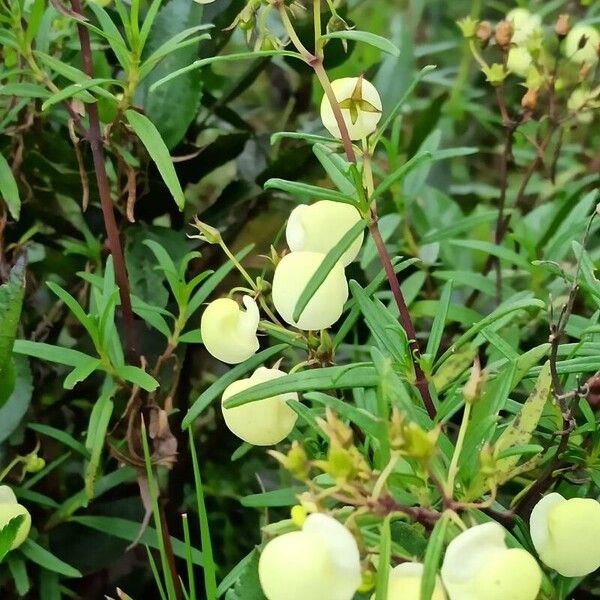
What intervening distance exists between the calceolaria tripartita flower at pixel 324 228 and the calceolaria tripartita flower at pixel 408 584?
0.13 metres

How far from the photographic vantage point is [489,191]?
0.78m

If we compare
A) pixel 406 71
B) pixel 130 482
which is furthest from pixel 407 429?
pixel 406 71

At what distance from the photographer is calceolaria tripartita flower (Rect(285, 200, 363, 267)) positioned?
0.35 meters

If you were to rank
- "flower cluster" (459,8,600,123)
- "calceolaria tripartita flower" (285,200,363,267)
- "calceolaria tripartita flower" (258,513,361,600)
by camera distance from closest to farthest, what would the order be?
"calceolaria tripartita flower" (258,513,361,600) < "calceolaria tripartita flower" (285,200,363,267) < "flower cluster" (459,8,600,123)

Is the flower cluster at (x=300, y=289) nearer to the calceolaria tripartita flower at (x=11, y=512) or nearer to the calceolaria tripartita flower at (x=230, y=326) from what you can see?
the calceolaria tripartita flower at (x=230, y=326)

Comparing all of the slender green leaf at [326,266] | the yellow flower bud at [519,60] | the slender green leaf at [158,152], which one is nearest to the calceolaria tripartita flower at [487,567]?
the slender green leaf at [326,266]

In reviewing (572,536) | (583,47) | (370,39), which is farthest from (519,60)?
(572,536)

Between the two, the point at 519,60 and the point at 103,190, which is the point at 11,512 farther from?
the point at 519,60

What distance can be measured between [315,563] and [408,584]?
36 mm

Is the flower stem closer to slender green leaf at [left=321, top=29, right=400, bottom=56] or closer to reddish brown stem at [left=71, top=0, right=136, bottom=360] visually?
slender green leaf at [left=321, top=29, right=400, bottom=56]

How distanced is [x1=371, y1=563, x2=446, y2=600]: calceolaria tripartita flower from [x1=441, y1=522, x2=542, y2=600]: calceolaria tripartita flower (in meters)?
0.01

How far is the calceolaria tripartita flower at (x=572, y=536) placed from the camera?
289 mm

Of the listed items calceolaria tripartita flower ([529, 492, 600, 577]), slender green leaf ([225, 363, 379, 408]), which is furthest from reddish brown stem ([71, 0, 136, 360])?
calceolaria tripartita flower ([529, 492, 600, 577])

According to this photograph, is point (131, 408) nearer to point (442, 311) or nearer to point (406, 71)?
point (442, 311)
